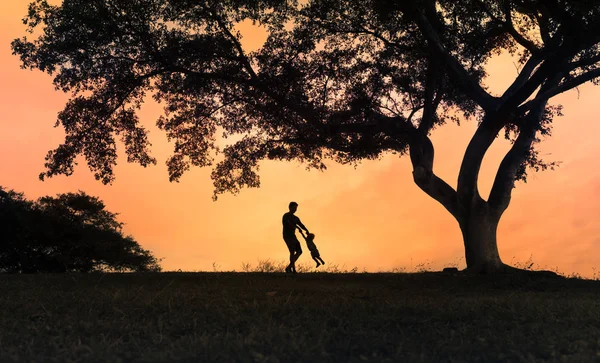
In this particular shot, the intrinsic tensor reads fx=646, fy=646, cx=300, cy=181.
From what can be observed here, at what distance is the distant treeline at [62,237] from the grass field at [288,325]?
51.1ft

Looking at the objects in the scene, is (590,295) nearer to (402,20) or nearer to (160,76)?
(402,20)

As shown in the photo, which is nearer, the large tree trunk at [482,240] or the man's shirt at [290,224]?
the man's shirt at [290,224]

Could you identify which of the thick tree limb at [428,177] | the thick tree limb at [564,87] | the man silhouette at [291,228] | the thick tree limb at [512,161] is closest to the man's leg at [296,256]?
the man silhouette at [291,228]

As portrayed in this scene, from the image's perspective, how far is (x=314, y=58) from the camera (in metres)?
21.0

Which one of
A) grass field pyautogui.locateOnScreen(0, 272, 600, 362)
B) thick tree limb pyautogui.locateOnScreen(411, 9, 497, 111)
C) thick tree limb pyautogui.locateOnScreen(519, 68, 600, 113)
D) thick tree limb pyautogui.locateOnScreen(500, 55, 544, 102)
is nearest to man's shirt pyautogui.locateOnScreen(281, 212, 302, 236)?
grass field pyautogui.locateOnScreen(0, 272, 600, 362)

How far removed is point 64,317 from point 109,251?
2168 cm

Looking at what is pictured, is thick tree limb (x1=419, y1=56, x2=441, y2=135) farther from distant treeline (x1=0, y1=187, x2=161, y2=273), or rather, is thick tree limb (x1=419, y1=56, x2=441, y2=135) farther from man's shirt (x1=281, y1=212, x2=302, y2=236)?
distant treeline (x1=0, y1=187, x2=161, y2=273)

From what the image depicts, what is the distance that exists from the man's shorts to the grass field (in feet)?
15.7

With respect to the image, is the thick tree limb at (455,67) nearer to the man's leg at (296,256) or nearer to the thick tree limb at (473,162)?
the thick tree limb at (473,162)

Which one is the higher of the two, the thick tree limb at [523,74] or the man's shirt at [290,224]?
the thick tree limb at [523,74]

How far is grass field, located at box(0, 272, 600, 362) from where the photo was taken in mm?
7711

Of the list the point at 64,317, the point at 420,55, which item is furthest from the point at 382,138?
the point at 64,317

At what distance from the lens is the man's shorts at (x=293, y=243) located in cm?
1997

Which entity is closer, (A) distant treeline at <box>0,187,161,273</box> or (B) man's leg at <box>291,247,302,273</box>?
(B) man's leg at <box>291,247,302,273</box>
